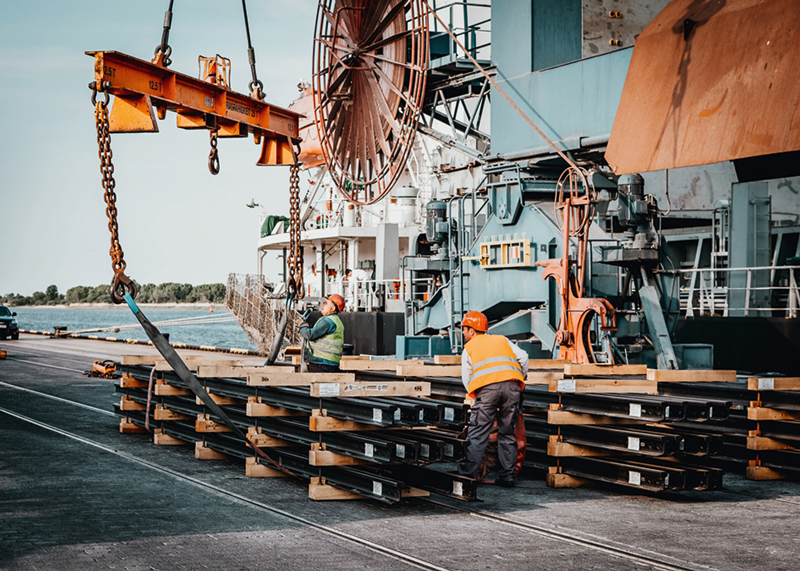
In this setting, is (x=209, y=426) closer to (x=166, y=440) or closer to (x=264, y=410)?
(x=264, y=410)

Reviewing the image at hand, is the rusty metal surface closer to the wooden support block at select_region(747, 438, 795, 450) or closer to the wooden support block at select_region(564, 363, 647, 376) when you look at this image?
the wooden support block at select_region(564, 363, 647, 376)

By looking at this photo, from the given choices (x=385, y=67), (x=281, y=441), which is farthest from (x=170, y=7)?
(x=385, y=67)

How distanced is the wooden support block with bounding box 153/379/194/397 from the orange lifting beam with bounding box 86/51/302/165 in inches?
123

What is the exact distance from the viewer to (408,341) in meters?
18.3

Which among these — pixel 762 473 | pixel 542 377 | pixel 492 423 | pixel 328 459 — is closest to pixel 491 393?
pixel 492 423

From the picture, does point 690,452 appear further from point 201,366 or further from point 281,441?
point 201,366

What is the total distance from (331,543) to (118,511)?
213 centimetres

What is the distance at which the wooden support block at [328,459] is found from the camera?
8016 mm

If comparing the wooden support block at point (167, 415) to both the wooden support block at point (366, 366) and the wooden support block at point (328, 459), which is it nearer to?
the wooden support block at point (366, 366)

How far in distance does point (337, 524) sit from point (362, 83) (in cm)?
961

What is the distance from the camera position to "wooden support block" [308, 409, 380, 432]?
808 cm

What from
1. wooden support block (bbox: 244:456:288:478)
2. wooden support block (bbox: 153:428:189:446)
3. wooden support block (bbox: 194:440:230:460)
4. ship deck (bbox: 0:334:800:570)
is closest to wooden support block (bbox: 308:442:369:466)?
ship deck (bbox: 0:334:800:570)

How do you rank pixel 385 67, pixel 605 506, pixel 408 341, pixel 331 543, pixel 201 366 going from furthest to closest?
pixel 408 341
pixel 385 67
pixel 201 366
pixel 605 506
pixel 331 543

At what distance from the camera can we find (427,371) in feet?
34.3
